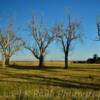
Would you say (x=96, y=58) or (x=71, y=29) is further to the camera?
(x=96, y=58)

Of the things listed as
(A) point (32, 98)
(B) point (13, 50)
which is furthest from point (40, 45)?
(A) point (32, 98)

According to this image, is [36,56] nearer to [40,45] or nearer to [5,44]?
[40,45]

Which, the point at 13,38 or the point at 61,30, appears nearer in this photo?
the point at 61,30

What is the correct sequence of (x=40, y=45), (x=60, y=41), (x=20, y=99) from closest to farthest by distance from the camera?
(x=20, y=99)
(x=60, y=41)
(x=40, y=45)

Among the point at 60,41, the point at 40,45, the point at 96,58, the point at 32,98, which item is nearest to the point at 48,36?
the point at 40,45

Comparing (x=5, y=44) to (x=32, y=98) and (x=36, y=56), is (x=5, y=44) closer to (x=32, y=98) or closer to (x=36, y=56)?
(x=36, y=56)

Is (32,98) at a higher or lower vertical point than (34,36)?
lower

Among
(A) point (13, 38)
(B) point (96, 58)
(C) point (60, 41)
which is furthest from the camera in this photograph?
(B) point (96, 58)

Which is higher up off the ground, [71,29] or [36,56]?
[71,29]

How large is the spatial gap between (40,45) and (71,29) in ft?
29.0

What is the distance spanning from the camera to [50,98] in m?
12.4

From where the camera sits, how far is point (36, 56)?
6438 cm

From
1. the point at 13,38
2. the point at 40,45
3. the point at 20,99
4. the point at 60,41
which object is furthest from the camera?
the point at 13,38

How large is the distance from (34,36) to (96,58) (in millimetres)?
35963
